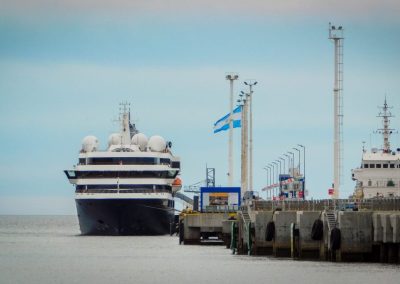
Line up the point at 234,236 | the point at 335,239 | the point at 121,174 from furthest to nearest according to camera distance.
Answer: the point at 121,174
the point at 234,236
the point at 335,239

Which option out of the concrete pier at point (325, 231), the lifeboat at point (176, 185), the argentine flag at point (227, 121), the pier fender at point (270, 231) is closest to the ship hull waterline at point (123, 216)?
the lifeboat at point (176, 185)

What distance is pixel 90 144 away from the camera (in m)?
138

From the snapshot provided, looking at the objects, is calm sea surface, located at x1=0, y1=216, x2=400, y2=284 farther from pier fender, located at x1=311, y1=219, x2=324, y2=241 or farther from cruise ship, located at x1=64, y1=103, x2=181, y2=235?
cruise ship, located at x1=64, y1=103, x2=181, y2=235

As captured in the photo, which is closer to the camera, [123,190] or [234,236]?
[234,236]

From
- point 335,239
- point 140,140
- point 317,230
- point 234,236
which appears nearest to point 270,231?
point 317,230

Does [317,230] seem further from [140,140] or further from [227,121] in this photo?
[140,140]

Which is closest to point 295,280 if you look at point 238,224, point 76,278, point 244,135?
point 76,278

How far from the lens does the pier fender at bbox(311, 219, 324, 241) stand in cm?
6912

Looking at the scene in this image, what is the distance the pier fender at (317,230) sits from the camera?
227 feet

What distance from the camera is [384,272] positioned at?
201ft

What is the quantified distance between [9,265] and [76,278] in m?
13.6

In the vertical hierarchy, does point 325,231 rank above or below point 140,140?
below

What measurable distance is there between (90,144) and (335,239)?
7385cm

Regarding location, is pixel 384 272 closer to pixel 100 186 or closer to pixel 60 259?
pixel 60 259
